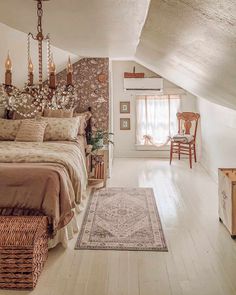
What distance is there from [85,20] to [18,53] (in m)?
1.60

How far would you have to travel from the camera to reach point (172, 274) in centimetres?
257

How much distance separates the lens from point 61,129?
4.69m

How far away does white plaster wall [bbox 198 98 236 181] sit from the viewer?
4597 mm

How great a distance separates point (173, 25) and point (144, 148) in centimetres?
566

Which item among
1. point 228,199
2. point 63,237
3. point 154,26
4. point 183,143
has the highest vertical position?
point 154,26

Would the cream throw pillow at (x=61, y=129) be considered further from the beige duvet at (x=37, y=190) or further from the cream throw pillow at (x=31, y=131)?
the beige duvet at (x=37, y=190)

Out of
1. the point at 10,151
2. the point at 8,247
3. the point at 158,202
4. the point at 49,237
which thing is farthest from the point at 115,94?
the point at 8,247

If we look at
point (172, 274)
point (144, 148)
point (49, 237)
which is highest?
A: point (144, 148)

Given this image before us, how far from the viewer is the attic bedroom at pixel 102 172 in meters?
2.36

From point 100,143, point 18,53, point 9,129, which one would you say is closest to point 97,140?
point 100,143

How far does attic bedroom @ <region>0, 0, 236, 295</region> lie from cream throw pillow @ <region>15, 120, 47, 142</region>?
0.05 ft

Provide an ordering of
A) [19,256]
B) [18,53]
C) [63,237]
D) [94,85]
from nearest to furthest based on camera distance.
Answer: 1. [19,256]
2. [63,237]
3. [18,53]
4. [94,85]

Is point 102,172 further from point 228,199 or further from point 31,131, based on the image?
point 228,199

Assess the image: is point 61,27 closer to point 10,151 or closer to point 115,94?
point 10,151
